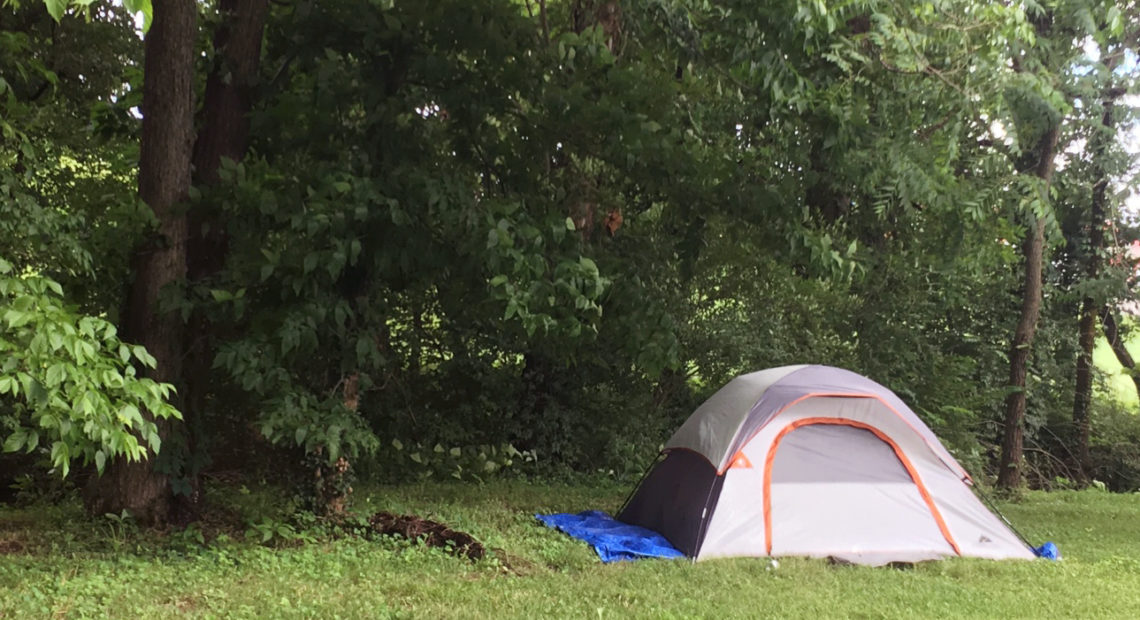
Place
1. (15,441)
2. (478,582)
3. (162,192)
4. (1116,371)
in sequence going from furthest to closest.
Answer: (1116,371) < (162,192) < (478,582) < (15,441)

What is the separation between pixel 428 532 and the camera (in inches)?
237

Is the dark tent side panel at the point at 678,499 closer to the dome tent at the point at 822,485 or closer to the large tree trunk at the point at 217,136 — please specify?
the dome tent at the point at 822,485

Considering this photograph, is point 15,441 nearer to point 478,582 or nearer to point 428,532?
point 478,582

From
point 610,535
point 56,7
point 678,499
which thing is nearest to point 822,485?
point 678,499

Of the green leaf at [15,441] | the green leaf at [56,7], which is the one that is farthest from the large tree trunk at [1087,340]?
the green leaf at [56,7]

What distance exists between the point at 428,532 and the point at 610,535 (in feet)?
4.37

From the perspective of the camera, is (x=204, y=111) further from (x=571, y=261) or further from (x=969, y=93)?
(x=969, y=93)

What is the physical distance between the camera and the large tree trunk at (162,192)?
17.9ft

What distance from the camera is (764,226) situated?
6.32m

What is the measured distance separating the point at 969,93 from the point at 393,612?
4863 millimetres

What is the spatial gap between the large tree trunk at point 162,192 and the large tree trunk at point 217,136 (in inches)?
10.0

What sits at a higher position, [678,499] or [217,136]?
[217,136]

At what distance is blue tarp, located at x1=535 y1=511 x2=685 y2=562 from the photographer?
588 cm

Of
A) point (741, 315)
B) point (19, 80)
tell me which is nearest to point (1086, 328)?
point (741, 315)
